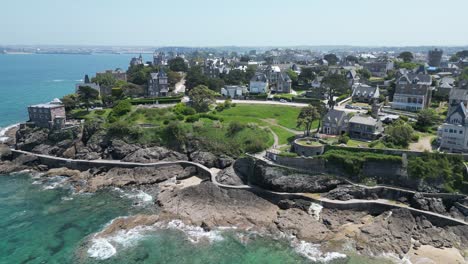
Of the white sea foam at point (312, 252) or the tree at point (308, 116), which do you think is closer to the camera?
the white sea foam at point (312, 252)

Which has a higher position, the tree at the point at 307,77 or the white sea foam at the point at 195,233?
the tree at the point at 307,77

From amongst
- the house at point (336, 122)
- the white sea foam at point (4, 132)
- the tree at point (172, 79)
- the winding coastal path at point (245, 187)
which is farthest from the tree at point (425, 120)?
the white sea foam at point (4, 132)

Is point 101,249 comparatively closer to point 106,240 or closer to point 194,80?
point 106,240

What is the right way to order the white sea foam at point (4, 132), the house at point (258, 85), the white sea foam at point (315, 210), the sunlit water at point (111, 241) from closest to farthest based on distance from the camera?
the sunlit water at point (111, 241) < the white sea foam at point (315, 210) < the white sea foam at point (4, 132) < the house at point (258, 85)

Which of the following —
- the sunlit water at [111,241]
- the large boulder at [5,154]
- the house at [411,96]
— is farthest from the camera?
the house at [411,96]

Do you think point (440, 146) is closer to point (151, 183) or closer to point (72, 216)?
point (151, 183)

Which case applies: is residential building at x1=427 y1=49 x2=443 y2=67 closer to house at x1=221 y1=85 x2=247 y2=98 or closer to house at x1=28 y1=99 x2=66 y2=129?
house at x1=221 y1=85 x2=247 y2=98

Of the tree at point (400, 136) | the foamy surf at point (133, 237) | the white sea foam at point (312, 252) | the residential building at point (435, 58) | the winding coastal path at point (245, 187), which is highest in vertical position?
the residential building at point (435, 58)

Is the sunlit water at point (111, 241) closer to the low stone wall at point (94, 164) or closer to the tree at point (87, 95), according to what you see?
the low stone wall at point (94, 164)
